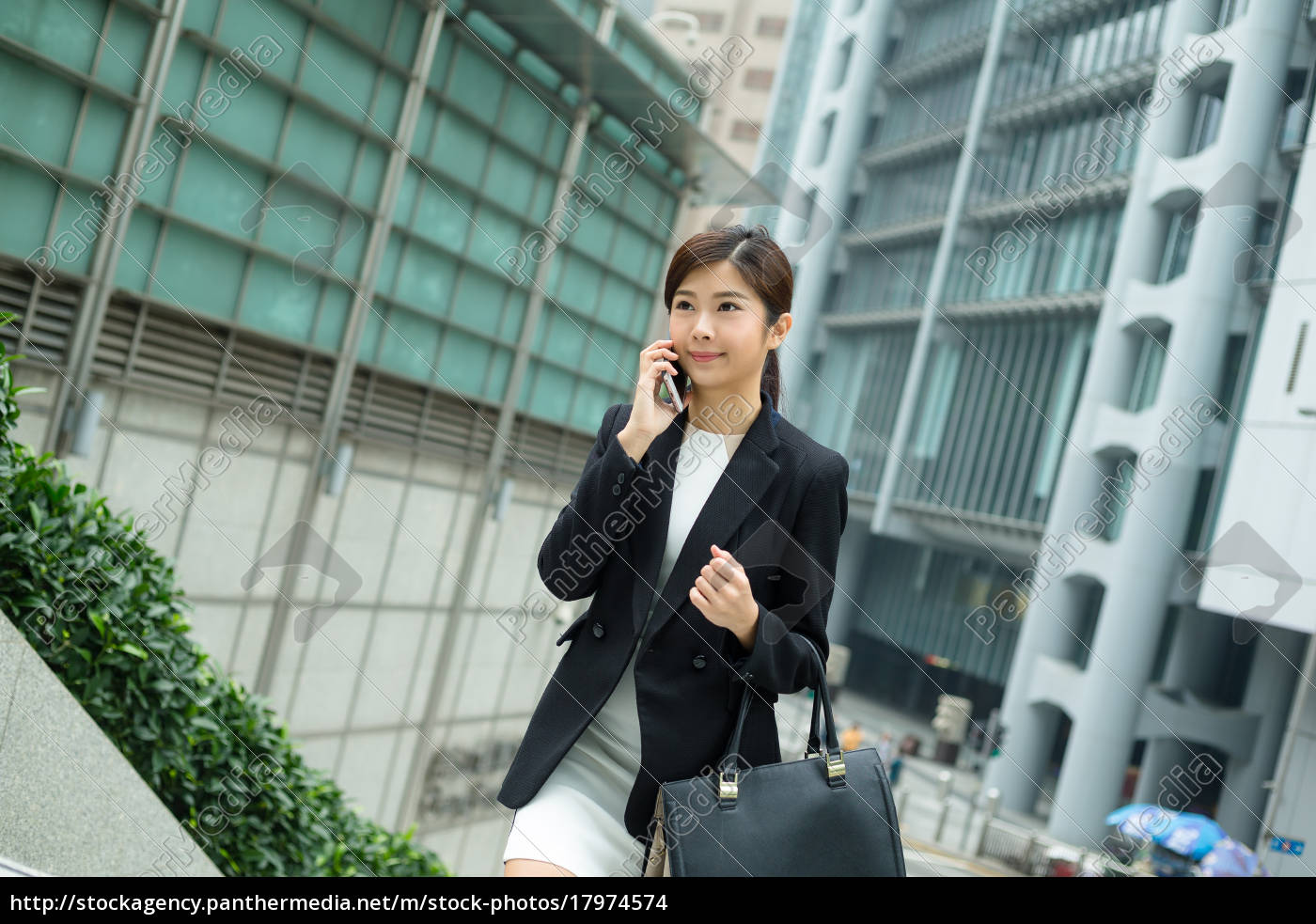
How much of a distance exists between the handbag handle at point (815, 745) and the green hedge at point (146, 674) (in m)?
2.57

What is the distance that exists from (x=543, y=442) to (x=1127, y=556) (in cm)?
1666

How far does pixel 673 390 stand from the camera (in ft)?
6.75

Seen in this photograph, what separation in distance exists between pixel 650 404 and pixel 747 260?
1.09ft

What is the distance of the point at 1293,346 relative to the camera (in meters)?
18.6

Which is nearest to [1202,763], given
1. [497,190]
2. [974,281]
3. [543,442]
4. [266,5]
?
[974,281]

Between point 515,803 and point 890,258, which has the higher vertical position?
point 890,258

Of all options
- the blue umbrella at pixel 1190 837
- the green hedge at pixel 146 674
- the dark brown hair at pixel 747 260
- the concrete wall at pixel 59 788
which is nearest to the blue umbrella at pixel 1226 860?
the blue umbrella at pixel 1190 837

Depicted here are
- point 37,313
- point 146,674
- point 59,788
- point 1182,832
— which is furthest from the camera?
point 1182,832

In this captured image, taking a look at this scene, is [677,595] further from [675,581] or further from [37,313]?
[37,313]

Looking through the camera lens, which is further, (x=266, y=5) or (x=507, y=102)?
(x=507, y=102)

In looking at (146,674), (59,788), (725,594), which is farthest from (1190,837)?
(725,594)

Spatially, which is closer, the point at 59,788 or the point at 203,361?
the point at 59,788

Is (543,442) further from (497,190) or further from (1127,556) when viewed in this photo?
(1127,556)
